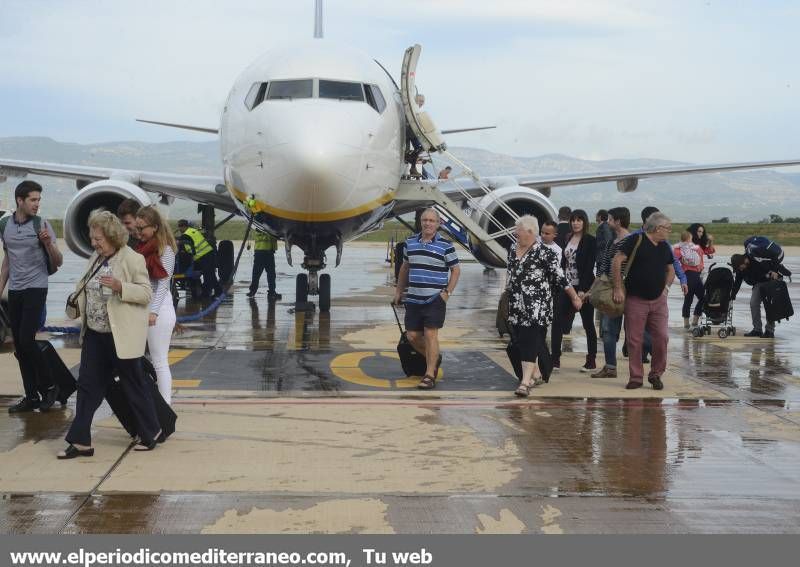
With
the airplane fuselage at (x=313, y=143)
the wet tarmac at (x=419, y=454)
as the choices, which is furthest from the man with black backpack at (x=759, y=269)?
the airplane fuselage at (x=313, y=143)

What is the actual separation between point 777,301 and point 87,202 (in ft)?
35.1

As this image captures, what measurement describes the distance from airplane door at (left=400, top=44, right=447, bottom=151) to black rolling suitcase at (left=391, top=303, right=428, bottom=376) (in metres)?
6.13

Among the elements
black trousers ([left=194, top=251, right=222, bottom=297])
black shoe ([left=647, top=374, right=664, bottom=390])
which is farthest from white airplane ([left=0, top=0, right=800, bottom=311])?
black shoe ([left=647, top=374, right=664, bottom=390])

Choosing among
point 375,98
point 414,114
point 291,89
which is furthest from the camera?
point 414,114

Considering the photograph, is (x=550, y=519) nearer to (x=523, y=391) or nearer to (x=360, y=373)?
(x=523, y=391)

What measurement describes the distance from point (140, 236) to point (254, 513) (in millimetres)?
2629

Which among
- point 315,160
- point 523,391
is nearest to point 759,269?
point 315,160

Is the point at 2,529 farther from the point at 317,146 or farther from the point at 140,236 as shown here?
the point at 317,146

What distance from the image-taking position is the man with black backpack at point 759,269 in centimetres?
1318

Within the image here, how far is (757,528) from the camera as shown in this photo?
200 inches

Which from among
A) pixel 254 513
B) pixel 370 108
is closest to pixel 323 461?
pixel 254 513

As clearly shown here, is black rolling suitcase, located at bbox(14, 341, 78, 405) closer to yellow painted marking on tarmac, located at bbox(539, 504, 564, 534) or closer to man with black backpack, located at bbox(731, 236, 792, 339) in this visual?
yellow painted marking on tarmac, located at bbox(539, 504, 564, 534)

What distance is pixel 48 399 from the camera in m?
7.92
